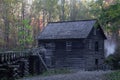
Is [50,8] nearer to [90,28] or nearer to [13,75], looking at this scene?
[90,28]

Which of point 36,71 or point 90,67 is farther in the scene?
point 90,67

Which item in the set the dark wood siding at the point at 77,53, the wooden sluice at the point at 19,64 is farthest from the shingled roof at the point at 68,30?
the wooden sluice at the point at 19,64

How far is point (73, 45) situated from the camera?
43969 millimetres

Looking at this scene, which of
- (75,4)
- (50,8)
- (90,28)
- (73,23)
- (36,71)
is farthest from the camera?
(75,4)

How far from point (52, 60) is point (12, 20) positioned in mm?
22634

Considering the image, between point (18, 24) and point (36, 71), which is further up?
point (18, 24)

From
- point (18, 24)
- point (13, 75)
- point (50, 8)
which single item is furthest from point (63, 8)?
point (13, 75)

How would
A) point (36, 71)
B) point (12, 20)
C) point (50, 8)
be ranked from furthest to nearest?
point (50, 8) < point (12, 20) < point (36, 71)

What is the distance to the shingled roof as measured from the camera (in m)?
43.5

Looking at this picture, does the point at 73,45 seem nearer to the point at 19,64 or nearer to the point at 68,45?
the point at 68,45

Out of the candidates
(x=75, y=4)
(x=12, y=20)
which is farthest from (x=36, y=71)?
(x=75, y=4)

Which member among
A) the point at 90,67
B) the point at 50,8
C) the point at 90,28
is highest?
the point at 50,8

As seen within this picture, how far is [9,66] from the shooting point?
89.9 ft

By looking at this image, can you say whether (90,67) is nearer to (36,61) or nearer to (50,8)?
(36,61)
